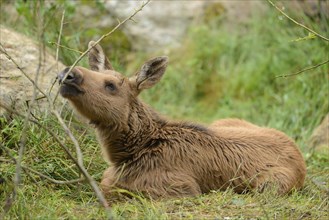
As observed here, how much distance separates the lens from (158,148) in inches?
283

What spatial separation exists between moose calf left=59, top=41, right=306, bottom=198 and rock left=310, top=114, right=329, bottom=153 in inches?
85.4

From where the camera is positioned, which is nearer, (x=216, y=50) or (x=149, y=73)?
(x=149, y=73)

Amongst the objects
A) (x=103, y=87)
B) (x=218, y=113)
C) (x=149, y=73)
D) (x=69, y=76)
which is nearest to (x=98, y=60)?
(x=149, y=73)

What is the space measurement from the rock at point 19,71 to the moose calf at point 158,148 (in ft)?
2.43

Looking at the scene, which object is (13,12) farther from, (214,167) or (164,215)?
(164,215)

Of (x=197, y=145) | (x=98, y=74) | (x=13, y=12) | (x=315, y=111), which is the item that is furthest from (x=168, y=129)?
(x=13, y=12)

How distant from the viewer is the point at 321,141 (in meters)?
9.91

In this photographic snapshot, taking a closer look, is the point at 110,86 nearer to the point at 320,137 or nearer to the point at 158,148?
the point at 158,148

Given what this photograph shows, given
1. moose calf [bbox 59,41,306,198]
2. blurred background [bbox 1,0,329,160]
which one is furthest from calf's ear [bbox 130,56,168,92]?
blurred background [bbox 1,0,329,160]

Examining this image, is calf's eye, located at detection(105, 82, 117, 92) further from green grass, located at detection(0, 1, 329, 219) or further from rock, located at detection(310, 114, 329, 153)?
rock, located at detection(310, 114, 329, 153)

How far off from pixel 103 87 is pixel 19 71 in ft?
5.57

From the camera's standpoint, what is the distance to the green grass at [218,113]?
20.4 ft

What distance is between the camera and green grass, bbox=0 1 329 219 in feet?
20.4

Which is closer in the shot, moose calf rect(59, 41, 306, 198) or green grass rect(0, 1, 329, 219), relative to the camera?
green grass rect(0, 1, 329, 219)
